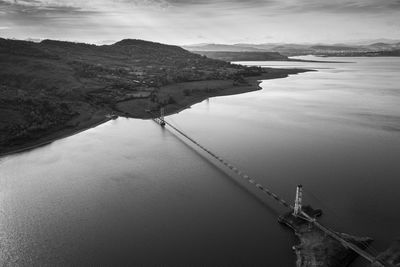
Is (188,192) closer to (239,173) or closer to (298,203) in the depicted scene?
(239,173)

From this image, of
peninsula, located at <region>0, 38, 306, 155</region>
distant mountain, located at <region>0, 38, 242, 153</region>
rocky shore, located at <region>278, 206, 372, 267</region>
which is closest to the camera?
rocky shore, located at <region>278, 206, 372, 267</region>

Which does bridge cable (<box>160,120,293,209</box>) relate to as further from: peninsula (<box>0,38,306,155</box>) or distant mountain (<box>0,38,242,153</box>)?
distant mountain (<box>0,38,242,153</box>)

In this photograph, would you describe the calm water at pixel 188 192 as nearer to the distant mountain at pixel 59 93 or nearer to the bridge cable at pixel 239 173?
the bridge cable at pixel 239 173

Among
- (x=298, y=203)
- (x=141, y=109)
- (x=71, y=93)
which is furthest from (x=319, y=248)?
(x=71, y=93)

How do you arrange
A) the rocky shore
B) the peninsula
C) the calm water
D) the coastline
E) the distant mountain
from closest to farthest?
the rocky shore, the calm water, the coastline, the peninsula, the distant mountain

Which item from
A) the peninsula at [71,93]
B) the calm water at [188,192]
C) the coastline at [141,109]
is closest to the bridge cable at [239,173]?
the calm water at [188,192]

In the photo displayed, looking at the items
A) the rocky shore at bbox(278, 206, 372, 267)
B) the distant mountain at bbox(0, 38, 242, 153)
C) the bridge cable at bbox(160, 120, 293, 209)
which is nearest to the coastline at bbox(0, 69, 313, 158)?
the distant mountain at bbox(0, 38, 242, 153)

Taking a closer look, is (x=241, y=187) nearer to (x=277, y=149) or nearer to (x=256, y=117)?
(x=277, y=149)

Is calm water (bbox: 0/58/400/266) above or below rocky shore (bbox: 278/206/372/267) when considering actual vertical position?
below
